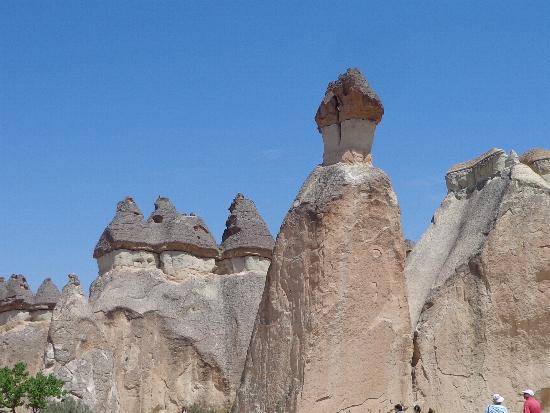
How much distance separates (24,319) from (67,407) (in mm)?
10763

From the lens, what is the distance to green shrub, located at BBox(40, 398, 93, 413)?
17.0 metres

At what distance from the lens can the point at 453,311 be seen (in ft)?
36.7

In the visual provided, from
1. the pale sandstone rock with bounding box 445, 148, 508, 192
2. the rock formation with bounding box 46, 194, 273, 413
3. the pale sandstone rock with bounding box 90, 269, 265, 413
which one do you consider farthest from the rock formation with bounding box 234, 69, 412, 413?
the pale sandstone rock with bounding box 90, 269, 265, 413

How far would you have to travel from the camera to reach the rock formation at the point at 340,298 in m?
9.35

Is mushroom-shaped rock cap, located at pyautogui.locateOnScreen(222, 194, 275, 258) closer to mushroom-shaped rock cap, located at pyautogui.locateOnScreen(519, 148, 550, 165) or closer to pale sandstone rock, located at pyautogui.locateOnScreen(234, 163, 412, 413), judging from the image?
mushroom-shaped rock cap, located at pyautogui.locateOnScreen(519, 148, 550, 165)

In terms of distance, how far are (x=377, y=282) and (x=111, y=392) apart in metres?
10.7

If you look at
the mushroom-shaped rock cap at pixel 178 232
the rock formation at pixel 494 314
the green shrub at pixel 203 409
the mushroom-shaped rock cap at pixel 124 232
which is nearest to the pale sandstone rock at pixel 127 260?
the mushroom-shaped rock cap at pixel 124 232

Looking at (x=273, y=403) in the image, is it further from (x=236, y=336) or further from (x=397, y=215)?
(x=236, y=336)

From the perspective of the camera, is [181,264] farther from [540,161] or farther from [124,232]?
[540,161]

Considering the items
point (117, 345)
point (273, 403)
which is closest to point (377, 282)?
point (273, 403)

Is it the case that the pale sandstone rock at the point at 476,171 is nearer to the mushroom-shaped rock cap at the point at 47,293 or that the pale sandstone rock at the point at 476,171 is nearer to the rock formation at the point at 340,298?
the rock formation at the point at 340,298

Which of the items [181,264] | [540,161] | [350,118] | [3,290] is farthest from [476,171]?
[3,290]

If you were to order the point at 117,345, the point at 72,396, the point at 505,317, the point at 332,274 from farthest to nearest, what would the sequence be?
the point at 117,345, the point at 72,396, the point at 505,317, the point at 332,274

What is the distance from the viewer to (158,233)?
73.1 ft
